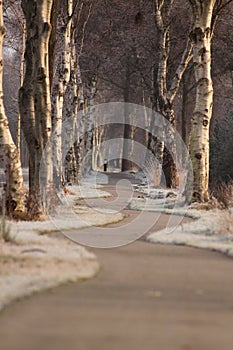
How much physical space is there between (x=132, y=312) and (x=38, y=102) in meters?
10.1

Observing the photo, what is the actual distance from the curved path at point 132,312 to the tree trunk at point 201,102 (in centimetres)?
935

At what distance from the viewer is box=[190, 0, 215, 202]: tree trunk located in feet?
58.7

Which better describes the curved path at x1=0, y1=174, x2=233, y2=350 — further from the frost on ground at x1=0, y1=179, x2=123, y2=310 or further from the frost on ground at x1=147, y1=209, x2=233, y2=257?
the frost on ground at x1=147, y1=209, x2=233, y2=257

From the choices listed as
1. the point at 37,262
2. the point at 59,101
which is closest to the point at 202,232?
the point at 37,262

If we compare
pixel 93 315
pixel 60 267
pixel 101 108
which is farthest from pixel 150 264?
pixel 101 108

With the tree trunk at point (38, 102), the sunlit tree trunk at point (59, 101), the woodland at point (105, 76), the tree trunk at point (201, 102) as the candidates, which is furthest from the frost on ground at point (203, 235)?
the sunlit tree trunk at point (59, 101)

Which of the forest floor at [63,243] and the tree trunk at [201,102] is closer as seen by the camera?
the forest floor at [63,243]

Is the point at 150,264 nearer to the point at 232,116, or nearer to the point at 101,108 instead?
the point at 232,116

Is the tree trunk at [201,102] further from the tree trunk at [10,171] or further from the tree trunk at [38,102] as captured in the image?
the tree trunk at [10,171]

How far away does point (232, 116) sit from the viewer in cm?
2731

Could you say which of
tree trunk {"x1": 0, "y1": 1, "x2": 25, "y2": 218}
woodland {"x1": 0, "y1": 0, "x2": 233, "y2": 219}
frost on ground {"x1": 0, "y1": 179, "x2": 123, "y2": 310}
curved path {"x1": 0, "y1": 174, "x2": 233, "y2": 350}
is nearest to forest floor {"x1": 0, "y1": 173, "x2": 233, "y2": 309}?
frost on ground {"x1": 0, "y1": 179, "x2": 123, "y2": 310}

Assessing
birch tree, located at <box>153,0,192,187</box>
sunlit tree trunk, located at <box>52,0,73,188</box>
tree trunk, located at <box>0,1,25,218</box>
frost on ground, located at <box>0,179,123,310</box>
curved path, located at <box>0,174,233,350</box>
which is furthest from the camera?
birch tree, located at <box>153,0,192,187</box>

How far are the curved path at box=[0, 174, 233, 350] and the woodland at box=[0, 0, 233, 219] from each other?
20.2 feet

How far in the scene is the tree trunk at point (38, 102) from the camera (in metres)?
15.3
